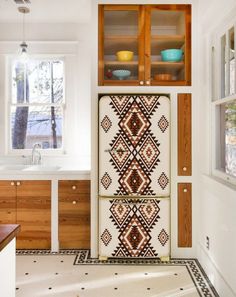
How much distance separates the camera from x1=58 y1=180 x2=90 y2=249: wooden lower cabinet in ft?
11.7

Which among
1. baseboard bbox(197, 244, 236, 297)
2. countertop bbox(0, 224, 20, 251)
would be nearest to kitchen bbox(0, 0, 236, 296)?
baseboard bbox(197, 244, 236, 297)

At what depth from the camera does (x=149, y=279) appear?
2947 millimetres

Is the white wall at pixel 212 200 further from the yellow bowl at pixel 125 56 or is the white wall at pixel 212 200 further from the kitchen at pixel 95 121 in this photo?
the yellow bowl at pixel 125 56

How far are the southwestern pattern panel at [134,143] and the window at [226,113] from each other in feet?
1.54

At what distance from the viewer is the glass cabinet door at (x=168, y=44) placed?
340 cm

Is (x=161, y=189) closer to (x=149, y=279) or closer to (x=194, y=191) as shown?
(x=194, y=191)

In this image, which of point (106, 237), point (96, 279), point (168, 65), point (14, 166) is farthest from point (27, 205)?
point (168, 65)

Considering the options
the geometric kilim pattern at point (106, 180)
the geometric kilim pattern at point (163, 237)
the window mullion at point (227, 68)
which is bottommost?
the geometric kilim pattern at point (163, 237)

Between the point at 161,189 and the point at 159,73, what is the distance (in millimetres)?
1162

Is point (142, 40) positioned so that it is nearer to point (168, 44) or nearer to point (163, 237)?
point (168, 44)

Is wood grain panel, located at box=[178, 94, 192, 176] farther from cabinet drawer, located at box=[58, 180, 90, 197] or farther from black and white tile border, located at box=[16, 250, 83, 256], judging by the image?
black and white tile border, located at box=[16, 250, 83, 256]

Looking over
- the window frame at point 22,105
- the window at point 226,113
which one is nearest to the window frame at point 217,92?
the window at point 226,113

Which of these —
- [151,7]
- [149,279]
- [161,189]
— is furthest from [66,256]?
[151,7]

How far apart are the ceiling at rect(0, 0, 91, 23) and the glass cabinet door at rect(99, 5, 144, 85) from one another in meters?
0.34
